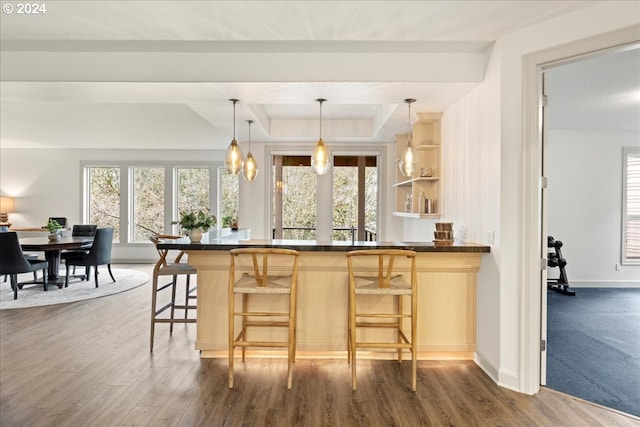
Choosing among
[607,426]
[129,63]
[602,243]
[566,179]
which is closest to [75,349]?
A: [129,63]

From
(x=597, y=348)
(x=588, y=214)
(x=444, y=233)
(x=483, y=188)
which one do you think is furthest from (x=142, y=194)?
(x=588, y=214)

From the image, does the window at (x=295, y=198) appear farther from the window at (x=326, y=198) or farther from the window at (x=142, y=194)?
the window at (x=142, y=194)

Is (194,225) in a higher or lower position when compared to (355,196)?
lower

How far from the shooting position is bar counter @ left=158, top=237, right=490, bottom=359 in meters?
3.20

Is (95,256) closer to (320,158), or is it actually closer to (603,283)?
(320,158)

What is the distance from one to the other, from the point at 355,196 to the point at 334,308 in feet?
11.3

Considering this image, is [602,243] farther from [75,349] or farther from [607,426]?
[75,349]

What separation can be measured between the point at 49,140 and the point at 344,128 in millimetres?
6268

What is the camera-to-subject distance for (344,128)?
589 cm

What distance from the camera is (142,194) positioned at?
28.3ft

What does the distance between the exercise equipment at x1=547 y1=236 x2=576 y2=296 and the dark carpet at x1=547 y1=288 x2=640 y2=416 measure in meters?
0.25

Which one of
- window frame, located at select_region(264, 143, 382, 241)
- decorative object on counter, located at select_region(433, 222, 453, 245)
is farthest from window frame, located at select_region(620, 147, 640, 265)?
decorative object on counter, located at select_region(433, 222, 453, 245)

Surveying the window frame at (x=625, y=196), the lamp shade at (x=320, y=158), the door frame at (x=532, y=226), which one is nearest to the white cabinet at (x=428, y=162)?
the lamp shade at (x=320, y=158)

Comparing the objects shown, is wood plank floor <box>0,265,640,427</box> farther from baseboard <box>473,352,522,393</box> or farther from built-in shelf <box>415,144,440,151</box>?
built-in shelf <box>415,144,440,151</box>
